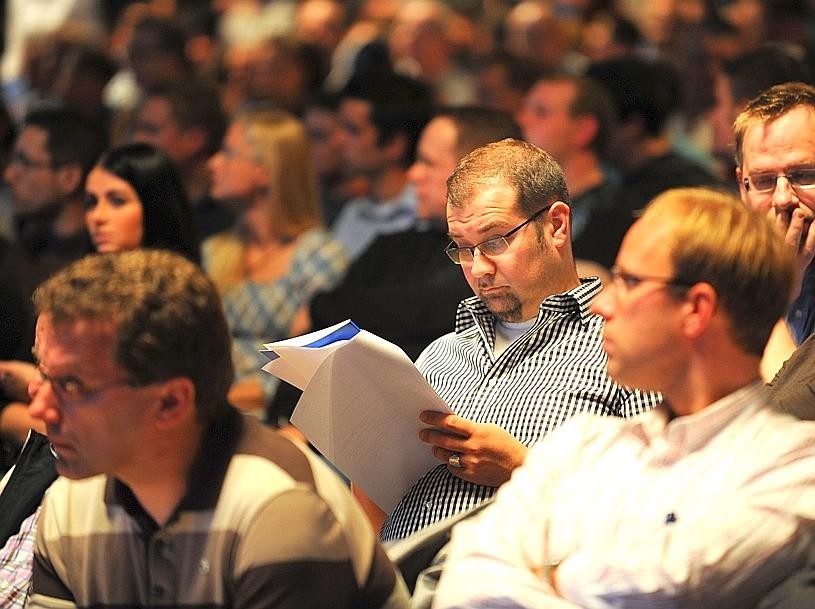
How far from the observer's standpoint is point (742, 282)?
1926 mm

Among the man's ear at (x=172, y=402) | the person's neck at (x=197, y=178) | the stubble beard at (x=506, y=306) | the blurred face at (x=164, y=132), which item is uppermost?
the man's ear at (x=172, y=402)

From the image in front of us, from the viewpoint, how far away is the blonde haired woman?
4.70m

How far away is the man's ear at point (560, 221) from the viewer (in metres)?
2.77

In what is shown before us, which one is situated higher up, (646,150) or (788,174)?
(788,174)

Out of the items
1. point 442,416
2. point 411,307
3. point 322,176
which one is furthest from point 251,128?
point 442,416

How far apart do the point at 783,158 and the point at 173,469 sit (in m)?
1.39

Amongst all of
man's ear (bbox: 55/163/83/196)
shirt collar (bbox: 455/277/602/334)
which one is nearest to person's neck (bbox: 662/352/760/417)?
shirt collar (bbox: 455/277/602/334)

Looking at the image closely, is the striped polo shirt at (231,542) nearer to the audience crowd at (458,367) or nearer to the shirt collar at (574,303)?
the audience crowd at (458,367)

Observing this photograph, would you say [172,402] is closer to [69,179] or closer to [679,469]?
[679,469]

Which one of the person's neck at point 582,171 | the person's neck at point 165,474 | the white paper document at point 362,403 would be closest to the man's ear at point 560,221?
the white paper document at point 362,403

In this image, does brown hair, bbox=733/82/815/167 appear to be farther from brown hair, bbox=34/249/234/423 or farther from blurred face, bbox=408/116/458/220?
brown hair, bbox=34/249/234/423

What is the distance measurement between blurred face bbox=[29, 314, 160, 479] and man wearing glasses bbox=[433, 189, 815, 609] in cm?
50

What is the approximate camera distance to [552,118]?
199 inches

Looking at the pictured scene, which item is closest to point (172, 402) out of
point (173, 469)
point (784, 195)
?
point (173, 469)
